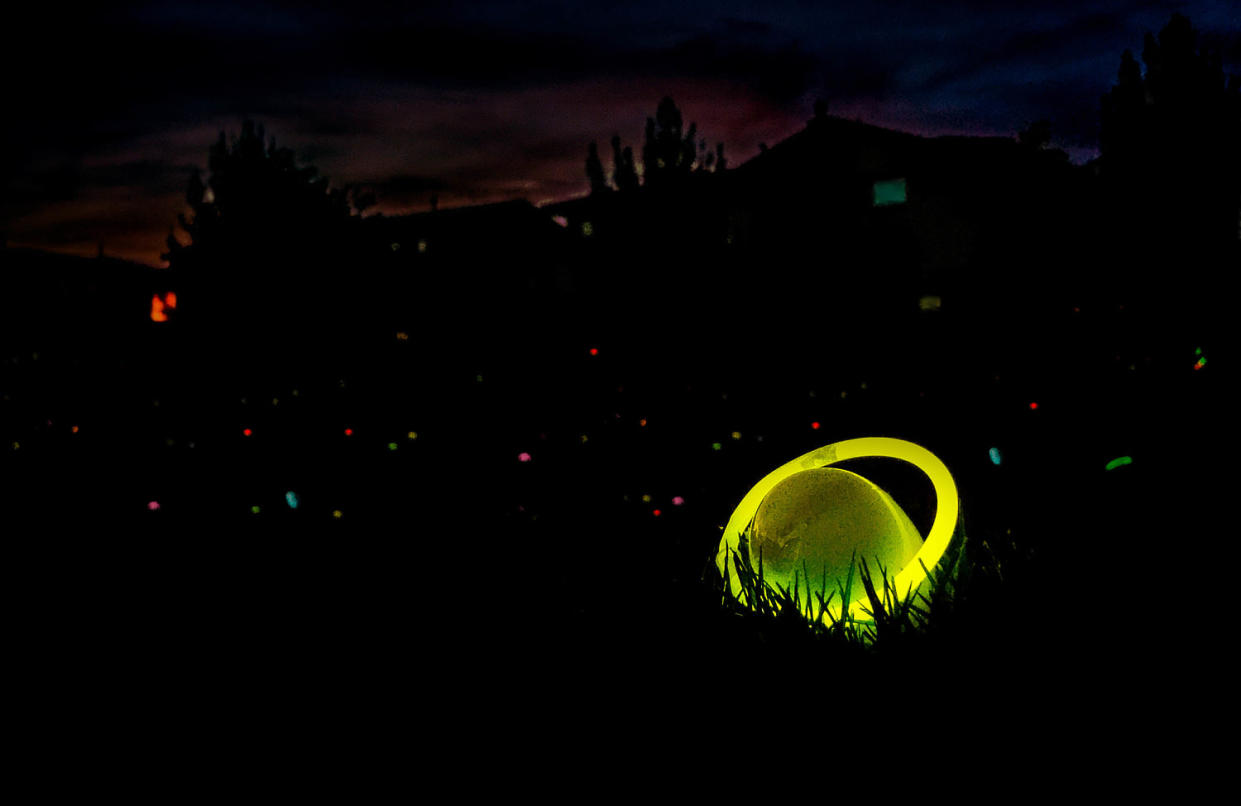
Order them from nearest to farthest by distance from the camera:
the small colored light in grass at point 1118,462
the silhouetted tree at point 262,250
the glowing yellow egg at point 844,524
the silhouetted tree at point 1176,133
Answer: the glowing yellow egg at point 844,524 → the small colored light in grass at point 1118,462 → the silhouetted tree at point 262,250 → the silhouetted tree at point 1176,133

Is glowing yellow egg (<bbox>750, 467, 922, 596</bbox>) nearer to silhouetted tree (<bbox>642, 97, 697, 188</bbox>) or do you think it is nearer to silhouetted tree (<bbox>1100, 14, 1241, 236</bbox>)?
silhouetted tree (<bbox>642, 97, 697, 188</bbox>)

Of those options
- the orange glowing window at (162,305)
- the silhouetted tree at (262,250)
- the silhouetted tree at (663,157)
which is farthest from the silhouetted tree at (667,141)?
the orange glowing window at (162,305)

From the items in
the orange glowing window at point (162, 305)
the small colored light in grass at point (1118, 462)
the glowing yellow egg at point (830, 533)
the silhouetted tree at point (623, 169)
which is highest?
the silhouetted tree at point (623, 169)

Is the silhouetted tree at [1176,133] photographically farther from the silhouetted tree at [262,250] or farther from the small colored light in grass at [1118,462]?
the silhouetted tree at [262,250]

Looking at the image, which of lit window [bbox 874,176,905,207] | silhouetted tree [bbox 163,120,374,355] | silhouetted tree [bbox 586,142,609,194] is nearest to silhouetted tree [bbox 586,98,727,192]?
silhouetted tree [bbox 586,142,609,194]

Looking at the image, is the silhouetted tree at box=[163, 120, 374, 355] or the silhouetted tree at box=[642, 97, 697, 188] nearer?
the silhouetted tree at box=[163, 120, 374, 355]

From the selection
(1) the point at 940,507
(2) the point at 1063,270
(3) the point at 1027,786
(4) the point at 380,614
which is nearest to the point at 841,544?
(1) the point at 940,507

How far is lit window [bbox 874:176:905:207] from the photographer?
1933 centimetres

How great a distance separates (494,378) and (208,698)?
3910mm

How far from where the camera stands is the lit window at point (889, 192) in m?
19.3

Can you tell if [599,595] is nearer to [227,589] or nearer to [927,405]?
[227,589]

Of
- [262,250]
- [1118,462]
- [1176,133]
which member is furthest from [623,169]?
[1176,133]

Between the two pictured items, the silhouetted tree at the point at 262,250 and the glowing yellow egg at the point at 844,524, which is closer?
the glowing yellow egg at the point at 844,524

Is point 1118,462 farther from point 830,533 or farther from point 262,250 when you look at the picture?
point 262,250
